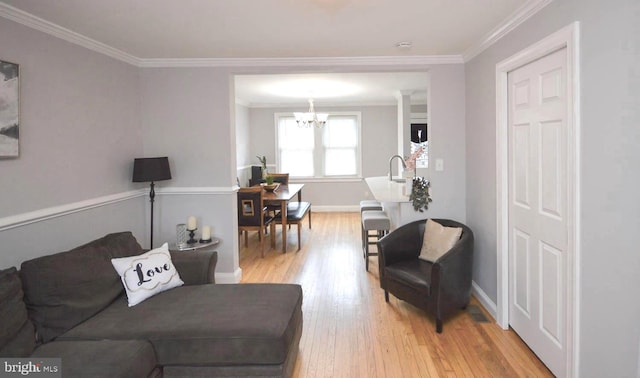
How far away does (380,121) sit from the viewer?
8695 mm

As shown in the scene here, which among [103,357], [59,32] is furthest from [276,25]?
[103,357]

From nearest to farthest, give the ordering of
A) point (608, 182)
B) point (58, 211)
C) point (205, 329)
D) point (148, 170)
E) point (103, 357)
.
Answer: point (608, 182), point (103, 357), point (205, 329), point (58, 211), point (148, 170)

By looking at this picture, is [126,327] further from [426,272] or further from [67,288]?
[426,272]

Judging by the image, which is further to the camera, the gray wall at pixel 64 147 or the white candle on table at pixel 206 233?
the white candle on table at pixel 206 233

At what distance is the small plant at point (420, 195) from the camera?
154 inches

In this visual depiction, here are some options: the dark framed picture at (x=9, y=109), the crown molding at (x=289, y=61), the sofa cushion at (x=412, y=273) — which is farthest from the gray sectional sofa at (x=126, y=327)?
the crown molding at (x=289, y=61)

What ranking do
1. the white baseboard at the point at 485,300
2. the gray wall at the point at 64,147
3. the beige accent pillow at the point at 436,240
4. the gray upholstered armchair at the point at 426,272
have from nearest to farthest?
the gray wall at the point at 64,147, the gray upholstered armchair at the point at 426,272, the white baseboard at the point at 485,300, the beige accent pillow at the point at 436,240

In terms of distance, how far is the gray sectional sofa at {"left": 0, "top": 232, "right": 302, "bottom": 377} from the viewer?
1983mm

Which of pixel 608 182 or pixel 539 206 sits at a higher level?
pixel 608 182

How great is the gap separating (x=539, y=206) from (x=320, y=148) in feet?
21.4

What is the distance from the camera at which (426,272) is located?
3289 millimetres

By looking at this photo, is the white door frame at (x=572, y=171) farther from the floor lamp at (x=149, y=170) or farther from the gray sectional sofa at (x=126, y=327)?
the floor lamp at (x=149, y=170)

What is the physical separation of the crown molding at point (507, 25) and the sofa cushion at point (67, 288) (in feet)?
10.4

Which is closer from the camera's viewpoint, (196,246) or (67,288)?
(67,288)
